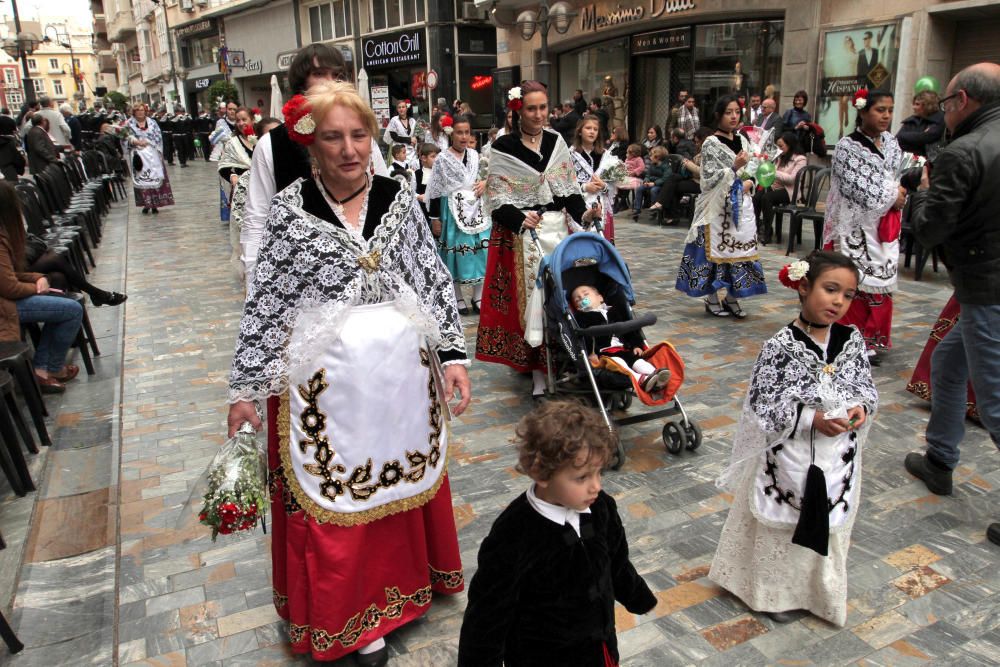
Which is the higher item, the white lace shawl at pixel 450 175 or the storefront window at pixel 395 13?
the storefront window at pixel 395 13

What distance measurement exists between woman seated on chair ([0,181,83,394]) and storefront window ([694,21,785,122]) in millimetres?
12737

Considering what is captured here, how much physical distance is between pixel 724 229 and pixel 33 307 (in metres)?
5.91

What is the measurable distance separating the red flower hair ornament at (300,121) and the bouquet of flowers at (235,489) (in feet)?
3.39

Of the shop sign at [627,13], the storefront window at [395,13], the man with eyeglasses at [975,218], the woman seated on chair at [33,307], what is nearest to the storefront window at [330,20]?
the storefront window at [395,13]

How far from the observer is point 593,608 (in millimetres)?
2031

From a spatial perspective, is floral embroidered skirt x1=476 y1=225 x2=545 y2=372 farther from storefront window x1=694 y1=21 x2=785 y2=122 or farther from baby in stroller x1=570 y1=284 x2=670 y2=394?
storefront window x1=694 y1=21 x2=785 y2=122

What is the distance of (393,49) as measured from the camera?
102 feet

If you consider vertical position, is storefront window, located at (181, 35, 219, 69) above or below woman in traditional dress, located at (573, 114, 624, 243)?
above

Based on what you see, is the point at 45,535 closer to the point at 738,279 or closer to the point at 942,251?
the point at 942,251

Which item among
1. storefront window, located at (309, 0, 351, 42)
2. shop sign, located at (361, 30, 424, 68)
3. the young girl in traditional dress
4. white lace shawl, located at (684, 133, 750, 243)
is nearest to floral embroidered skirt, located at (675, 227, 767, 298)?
white lace shawl, located at (684, 133, 750, 243)

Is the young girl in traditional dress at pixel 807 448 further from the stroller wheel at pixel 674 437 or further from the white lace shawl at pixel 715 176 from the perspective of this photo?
the white lace shawl at pixel 715 176

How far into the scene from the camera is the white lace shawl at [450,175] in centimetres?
763

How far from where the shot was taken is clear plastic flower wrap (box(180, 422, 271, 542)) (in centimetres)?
243

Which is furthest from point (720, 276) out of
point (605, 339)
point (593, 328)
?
point (593, 328)
